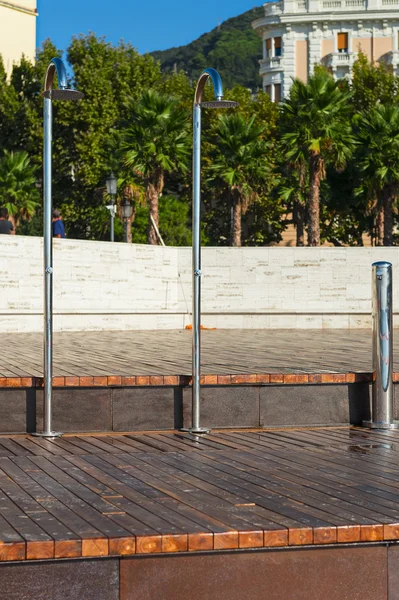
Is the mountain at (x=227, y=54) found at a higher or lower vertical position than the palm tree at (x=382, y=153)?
higher

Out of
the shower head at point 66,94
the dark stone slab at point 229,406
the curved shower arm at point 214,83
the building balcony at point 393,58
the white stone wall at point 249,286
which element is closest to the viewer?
the shower head at point 66,94

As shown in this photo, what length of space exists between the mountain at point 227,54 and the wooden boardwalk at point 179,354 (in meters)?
134

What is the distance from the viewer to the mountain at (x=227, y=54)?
524 ft

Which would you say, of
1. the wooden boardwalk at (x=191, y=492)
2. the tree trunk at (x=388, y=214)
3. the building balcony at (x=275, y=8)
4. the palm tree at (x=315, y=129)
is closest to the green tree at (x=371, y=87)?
the tree trunk at (x=388, y=214)

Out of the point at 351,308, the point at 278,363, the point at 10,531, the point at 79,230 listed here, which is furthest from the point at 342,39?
the point at 10,531

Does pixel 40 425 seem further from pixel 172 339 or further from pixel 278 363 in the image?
pixel 172 339

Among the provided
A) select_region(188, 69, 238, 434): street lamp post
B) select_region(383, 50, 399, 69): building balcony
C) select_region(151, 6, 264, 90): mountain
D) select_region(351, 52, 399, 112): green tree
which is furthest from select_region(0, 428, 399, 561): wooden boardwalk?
select_region(151, 6, 264, 90): mountain

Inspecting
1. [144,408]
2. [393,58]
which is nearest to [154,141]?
[144,408]

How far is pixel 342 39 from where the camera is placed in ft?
293

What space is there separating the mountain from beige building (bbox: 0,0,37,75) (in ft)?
253

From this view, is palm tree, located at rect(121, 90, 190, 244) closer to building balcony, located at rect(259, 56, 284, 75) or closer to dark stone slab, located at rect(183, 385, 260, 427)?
dark stone slab, located at rect(183, 385, 260, 427)

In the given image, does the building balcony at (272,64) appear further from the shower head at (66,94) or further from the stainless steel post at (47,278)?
the shower head at (66,94)

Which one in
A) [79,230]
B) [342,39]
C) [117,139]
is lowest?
[79,230]

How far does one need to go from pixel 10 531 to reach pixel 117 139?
167 feet
